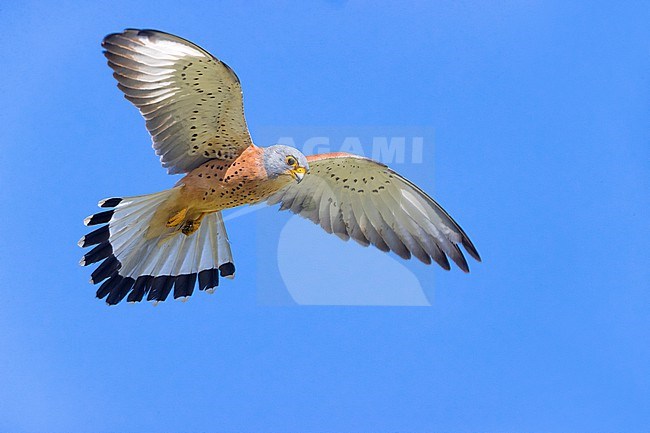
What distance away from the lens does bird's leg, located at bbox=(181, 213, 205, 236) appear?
573cm

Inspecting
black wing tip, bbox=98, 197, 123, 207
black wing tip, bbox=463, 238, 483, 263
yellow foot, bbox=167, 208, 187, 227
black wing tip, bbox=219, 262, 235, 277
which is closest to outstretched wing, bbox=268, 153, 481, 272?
black wing tip, bbox=463, 238, 483, 263

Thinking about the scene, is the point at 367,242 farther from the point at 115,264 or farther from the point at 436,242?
the point at 115,264

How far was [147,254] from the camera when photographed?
5.92 metres

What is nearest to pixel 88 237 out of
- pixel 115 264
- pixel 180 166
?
pixel 115 264

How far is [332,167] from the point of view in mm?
5723

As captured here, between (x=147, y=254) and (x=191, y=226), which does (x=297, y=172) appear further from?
(x=147, y=254)

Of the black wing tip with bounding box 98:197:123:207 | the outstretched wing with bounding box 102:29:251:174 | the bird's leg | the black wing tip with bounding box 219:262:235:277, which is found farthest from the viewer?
the black wing tip with bounding box 219:262:235:277

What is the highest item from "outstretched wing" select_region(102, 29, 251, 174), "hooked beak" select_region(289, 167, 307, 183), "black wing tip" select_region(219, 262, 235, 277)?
"outstretched wing" select_region(102, 29, 251, 174)

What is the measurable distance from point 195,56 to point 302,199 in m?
1.30

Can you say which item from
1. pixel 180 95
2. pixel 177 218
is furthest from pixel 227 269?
pixel 180 95

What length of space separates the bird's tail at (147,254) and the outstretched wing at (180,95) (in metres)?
0.28

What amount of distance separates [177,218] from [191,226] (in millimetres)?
163

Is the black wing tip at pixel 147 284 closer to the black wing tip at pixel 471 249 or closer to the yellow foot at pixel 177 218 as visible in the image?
the yellow foot at pixel 177 218

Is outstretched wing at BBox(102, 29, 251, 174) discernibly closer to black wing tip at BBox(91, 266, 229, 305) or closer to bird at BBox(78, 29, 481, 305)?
bird at BBox(78, 29, 481, 305)
